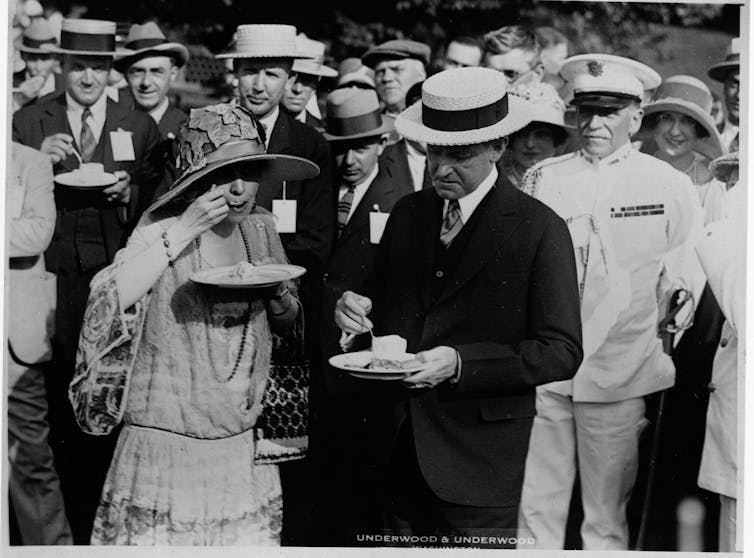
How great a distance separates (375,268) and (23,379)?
202 cm

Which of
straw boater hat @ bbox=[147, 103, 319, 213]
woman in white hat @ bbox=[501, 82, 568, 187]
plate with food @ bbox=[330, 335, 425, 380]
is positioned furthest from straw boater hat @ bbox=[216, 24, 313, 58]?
plate with food @ bbox=[330, 335, 425, 380]

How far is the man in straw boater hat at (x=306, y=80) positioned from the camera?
5.65 meters

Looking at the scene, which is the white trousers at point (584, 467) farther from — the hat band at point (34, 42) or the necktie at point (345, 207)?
the hat band at point (34, 42)

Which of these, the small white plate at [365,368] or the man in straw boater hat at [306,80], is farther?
the man in straw boater hat at [306,80]

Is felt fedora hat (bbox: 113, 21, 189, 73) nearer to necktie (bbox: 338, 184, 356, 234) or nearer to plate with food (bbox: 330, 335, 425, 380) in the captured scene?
necktie (bbox: 338, 184, 356, 234)

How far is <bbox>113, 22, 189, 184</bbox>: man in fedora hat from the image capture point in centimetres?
565

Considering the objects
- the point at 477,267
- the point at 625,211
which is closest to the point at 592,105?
the point at 625,211

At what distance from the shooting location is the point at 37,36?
18.6ft

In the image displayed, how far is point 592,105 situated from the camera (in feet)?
18.5

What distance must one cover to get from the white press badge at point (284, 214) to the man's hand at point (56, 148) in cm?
117

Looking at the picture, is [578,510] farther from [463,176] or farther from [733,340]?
[463,176]

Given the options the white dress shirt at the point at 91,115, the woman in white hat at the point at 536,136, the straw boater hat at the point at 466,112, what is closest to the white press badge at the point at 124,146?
the white dress shirt at the point at 91,115

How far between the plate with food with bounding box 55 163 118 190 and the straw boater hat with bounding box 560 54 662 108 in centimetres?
256

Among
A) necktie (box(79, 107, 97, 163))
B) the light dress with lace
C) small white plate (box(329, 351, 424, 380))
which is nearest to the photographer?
small white plate (box(329, 351, 424, 380))
